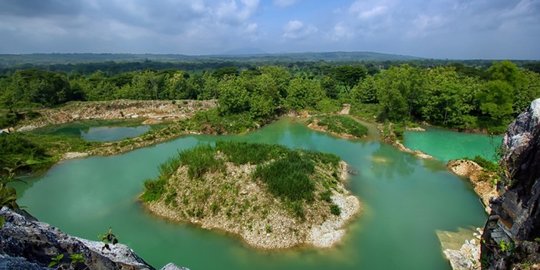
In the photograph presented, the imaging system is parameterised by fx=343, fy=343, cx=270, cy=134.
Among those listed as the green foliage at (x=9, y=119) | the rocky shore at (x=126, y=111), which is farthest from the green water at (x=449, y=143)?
the green foliage at (x=9, y=119)

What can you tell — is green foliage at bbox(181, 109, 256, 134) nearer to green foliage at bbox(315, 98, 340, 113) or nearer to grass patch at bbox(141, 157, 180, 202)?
green foliage at bbox(315, 98, 340, 113)

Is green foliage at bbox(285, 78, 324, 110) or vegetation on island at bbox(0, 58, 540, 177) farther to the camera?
green foliage at bbox(285, 78, 324, 110)

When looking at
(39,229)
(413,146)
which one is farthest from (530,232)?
(413,146)

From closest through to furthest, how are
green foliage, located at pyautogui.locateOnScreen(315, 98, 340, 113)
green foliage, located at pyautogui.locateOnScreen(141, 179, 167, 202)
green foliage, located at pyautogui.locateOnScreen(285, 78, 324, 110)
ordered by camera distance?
1. green foliage, located at pyautogui.locateOnScreen(141, 179, 167, 202)
2. green foliage, located at pyautogui.locateOnScreen(315, 98, 340, 113)
3. green foliage, located at pyautogui.locateOnScreen(285, 78, 324, 110)

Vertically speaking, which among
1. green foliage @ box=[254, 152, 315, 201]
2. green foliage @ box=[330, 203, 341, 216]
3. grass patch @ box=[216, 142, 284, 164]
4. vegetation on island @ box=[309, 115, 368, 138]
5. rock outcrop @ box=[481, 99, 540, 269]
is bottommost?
green foliage @ box=[330, 203, 341, 216]

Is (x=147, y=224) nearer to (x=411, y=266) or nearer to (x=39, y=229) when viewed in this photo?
(x=411, y=266)

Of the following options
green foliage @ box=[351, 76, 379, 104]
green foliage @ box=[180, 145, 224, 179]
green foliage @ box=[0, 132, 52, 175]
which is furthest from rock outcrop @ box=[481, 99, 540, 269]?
green foliage @ box=[351, 76, 379, 104]

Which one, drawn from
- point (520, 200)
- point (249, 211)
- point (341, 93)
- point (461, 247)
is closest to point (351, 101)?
point (341, 93)
